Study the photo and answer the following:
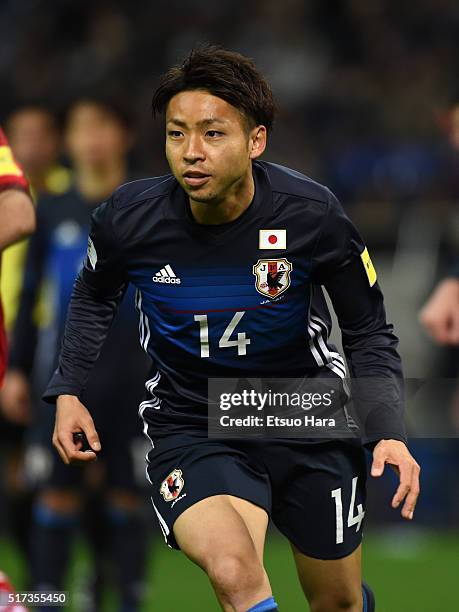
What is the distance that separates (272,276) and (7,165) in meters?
1.01

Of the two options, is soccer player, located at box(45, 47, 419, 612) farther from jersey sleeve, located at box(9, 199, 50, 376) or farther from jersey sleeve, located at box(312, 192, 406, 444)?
jersey sleeve, located at box(9, 199, 50, 376)

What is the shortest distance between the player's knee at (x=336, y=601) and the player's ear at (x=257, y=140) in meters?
1.41

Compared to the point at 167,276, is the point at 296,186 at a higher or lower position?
higher

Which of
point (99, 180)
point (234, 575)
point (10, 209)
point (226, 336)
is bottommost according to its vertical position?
point (234, 575)

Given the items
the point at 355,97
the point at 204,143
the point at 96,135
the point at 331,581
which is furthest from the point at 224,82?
the point at 355,97

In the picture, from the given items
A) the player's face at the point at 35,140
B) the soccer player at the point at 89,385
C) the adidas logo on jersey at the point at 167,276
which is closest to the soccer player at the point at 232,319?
the adidas logo on jersey at the point at 167,276

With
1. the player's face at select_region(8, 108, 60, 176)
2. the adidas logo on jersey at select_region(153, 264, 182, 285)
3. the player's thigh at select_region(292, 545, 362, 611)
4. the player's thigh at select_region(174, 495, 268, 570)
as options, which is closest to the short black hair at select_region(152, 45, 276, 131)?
the adidas logo on jersey at select_region(153, 264, 182, 285)

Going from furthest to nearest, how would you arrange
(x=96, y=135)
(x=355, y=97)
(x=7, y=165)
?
(x=355, y=97) < (x=96, y=135) < (x=7, y=165)


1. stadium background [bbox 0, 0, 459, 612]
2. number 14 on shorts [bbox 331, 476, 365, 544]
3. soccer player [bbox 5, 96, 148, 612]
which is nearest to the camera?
number 14 on shorts [bbox 331, 476, 365, 544]

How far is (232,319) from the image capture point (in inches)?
161

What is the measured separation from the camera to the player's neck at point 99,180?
666cm

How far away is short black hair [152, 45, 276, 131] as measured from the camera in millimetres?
3895

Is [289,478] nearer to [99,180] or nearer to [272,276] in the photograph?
[272,276]

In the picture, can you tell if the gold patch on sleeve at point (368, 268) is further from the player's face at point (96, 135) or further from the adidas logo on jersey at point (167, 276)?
the player's face at point (96, 135)
